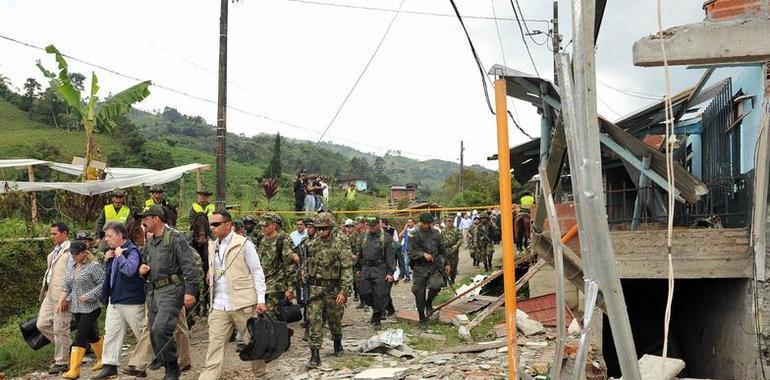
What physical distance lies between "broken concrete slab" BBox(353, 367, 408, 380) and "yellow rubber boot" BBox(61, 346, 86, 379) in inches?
124

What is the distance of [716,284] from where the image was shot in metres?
7.97

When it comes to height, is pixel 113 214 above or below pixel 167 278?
above

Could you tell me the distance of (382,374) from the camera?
278 inches

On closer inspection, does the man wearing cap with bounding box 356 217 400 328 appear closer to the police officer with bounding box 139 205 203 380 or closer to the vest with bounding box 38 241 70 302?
the police officer with bounding box 139 205 203 380

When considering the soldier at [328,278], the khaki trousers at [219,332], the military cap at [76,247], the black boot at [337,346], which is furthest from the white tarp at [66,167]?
the khaki trousers at [219,332]

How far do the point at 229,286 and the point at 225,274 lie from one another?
0.13 metres

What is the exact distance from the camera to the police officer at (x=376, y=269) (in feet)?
33.4

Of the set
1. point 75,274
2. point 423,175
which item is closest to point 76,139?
point 75,274

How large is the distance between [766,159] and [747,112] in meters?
2.87

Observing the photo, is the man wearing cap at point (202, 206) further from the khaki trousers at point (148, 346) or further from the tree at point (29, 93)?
the tree at point (29, 93)

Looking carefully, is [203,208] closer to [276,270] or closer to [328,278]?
[276,270]

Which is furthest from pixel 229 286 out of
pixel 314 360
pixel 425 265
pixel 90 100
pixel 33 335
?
pixel 90 100

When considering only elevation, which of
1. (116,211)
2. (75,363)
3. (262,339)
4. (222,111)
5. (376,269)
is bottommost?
(75,363)

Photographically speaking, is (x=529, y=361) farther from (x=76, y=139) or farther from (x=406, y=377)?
(x=76, y=139)
